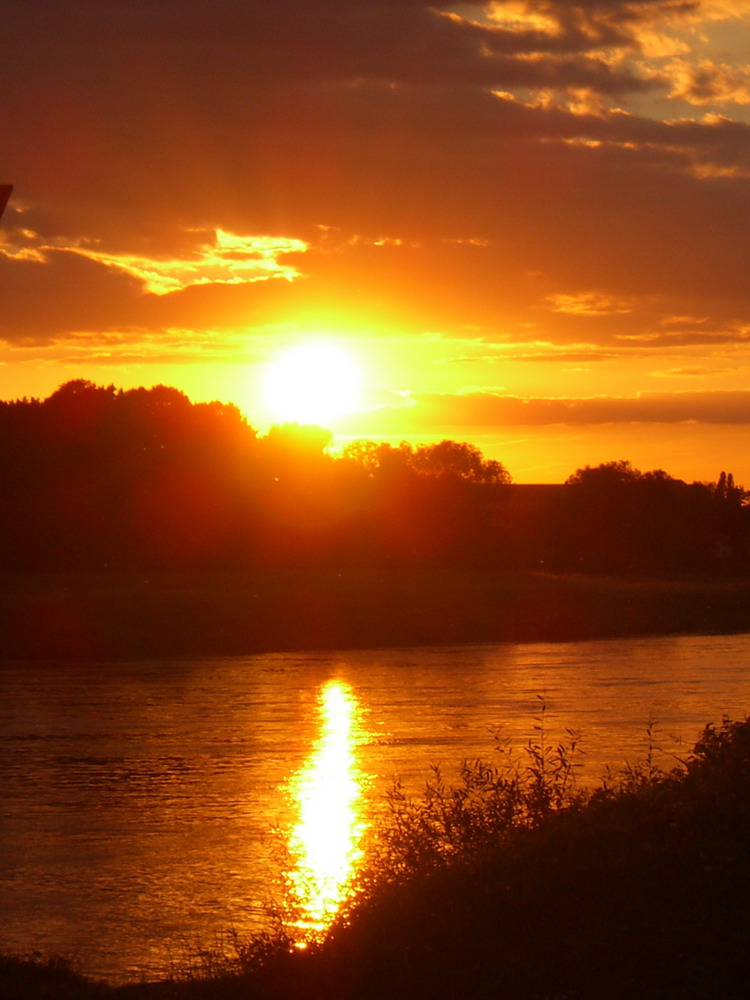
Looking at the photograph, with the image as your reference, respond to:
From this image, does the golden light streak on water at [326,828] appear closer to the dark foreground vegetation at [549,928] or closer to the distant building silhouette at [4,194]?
the dark foreground vegetation at [549,928]

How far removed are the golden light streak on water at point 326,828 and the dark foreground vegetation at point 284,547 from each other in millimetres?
18317

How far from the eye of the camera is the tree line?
65312mm

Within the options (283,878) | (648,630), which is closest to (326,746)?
(283,878)

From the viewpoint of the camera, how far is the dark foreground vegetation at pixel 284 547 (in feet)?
132

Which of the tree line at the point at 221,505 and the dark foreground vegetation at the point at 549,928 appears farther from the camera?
the tree line at the point at 221,505

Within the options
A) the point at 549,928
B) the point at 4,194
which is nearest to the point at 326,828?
the point at 549,928

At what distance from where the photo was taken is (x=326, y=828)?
39.1ft

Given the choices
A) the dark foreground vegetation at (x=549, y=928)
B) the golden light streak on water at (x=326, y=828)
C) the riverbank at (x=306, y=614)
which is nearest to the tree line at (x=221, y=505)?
the riverbank at (x=306, y=614)

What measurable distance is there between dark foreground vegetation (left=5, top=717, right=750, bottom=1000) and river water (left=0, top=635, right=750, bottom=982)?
1.44m

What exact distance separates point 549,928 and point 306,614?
35.7 meters

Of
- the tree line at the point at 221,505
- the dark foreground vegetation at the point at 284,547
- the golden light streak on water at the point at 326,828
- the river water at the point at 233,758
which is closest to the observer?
the golden light streak on water at the point at 326,828

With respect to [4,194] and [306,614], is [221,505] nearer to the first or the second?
[306,614]

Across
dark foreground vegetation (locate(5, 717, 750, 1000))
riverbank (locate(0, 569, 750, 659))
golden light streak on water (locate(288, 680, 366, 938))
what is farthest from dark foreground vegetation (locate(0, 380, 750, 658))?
dark foreground vegetation (locate(5, 717, 750, 1000))

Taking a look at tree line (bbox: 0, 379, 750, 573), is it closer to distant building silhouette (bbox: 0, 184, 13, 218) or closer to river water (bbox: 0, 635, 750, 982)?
river water (bbox: 0, 635, 750, 982)
